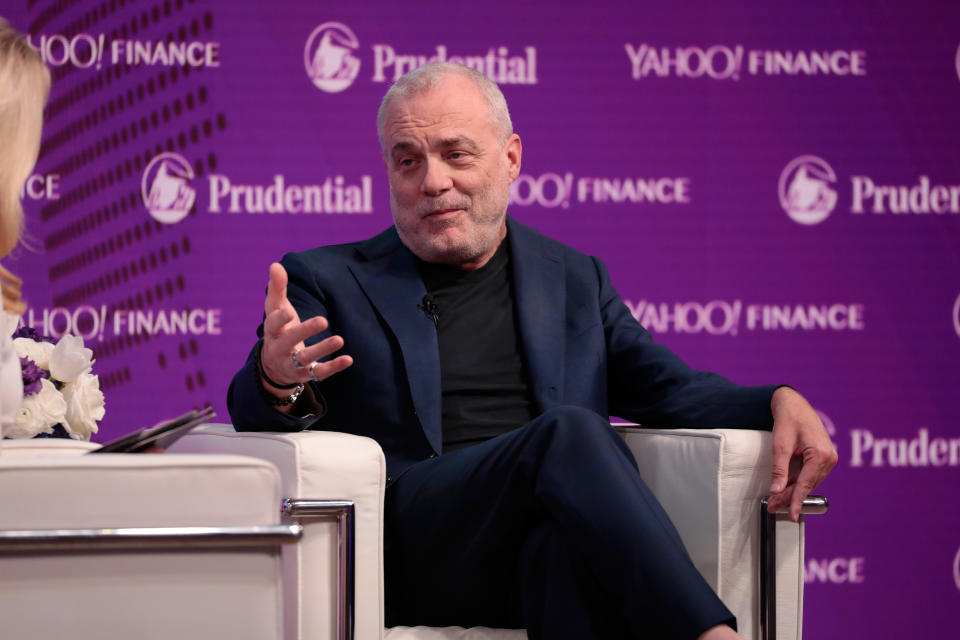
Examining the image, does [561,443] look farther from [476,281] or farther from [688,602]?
[476,281]

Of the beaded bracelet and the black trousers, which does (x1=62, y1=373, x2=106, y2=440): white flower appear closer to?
the beaded bracelet

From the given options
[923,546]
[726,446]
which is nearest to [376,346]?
[726,446]

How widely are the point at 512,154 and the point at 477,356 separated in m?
0.57

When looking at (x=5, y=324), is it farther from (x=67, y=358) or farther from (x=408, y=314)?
(x=408, y=314)

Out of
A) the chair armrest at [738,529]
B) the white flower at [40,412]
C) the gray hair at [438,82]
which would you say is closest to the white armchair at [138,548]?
the white flower at [40,412]

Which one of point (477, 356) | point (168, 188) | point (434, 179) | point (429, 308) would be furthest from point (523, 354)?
point (168, 188)

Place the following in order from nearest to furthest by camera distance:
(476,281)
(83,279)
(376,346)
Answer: (376,346) → (476,281) → (83,279)

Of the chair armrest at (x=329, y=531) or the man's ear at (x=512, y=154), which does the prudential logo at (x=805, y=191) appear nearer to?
the man's ear at (x=512, y=154)

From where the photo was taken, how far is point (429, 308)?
93.6 inches

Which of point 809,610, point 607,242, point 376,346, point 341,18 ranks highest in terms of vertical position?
point 341,18

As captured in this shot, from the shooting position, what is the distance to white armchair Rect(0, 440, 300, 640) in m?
1.32

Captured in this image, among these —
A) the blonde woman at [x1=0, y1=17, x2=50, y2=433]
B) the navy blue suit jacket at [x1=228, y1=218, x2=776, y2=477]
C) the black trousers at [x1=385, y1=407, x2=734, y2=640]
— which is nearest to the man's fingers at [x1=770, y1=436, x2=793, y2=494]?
the navy blue suit jacket at [x1=228, y1=218, x2=776, y2=477]

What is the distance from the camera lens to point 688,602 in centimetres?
159

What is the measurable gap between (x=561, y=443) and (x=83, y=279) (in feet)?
6.61
